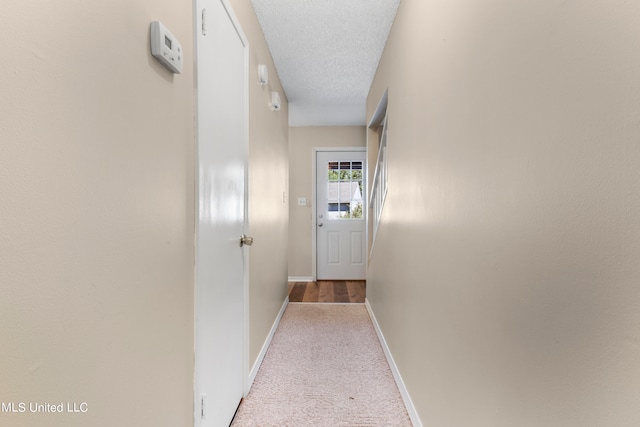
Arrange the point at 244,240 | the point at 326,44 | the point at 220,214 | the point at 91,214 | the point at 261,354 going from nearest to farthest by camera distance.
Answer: the point at 91,214 < the point at 220,214 < the point at 244,240 < the point at 261,354 < the point at 326,44

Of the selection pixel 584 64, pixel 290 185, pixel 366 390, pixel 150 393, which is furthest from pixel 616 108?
pixel 290 185

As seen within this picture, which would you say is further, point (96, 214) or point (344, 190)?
point (344, 190)

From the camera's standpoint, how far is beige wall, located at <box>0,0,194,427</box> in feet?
1.57

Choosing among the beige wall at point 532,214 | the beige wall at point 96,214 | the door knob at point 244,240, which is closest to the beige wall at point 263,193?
the door knob at point 244,240


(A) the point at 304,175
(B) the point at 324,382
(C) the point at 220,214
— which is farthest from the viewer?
(A) the point at 304,175

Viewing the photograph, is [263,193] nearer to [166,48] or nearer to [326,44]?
[326,44]

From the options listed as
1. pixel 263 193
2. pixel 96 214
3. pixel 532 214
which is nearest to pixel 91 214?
pixel 96 214

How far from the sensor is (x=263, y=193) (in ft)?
7.42

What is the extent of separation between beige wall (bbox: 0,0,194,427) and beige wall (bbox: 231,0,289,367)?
936 mm

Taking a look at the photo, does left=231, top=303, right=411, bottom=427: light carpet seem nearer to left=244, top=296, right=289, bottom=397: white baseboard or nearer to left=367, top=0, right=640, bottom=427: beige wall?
left=244, top=296, right=289, bottom=397: white baseboard

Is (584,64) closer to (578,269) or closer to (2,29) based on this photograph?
(578,269)

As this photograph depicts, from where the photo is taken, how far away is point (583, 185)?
1.75 ft

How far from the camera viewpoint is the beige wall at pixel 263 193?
6.22 feet

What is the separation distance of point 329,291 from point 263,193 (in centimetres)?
223
